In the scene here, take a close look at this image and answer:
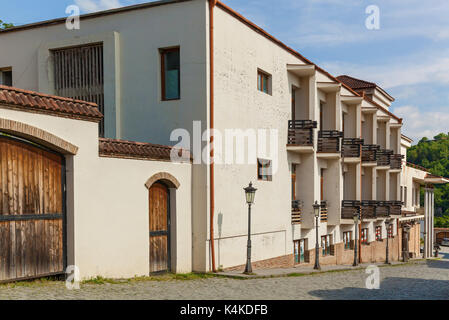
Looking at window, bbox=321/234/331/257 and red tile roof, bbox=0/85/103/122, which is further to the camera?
window, bbox=321/234/331/257

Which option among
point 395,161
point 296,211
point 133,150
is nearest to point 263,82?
point 296,211

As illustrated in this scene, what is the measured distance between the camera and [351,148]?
26859 mm

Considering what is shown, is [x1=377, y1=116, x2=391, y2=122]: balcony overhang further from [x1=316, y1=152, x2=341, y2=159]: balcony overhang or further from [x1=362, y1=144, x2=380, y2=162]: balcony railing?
[x1=316, y1=152, x2=341, y2=159]: balcony overhang

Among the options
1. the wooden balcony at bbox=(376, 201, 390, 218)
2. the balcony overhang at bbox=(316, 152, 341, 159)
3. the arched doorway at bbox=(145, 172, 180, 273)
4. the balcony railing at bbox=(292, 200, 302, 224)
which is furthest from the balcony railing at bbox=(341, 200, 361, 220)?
the arched doorway at bbox=(145, 172, 180, 273)

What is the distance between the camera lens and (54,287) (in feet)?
35.3

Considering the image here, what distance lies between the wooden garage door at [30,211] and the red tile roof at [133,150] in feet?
4.31

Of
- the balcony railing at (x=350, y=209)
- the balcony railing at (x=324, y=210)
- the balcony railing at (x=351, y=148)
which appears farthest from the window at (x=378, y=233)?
the balcony railing at (x=324, y=210)

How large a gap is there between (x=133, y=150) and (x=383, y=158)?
23.3m

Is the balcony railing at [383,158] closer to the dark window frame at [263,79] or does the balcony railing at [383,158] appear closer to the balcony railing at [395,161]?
the balcony railing at [395,161]

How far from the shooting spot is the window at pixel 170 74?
55.6 feet

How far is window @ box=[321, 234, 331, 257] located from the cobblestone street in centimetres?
1025

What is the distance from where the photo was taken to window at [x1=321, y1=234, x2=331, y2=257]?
84.4 feet

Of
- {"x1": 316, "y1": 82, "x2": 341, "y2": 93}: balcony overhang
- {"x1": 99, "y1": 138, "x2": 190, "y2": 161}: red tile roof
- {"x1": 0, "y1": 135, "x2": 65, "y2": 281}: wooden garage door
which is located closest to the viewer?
{"x1": 0, "y1": 135, "x2": 65, "y2": 281}: wooden garage door
